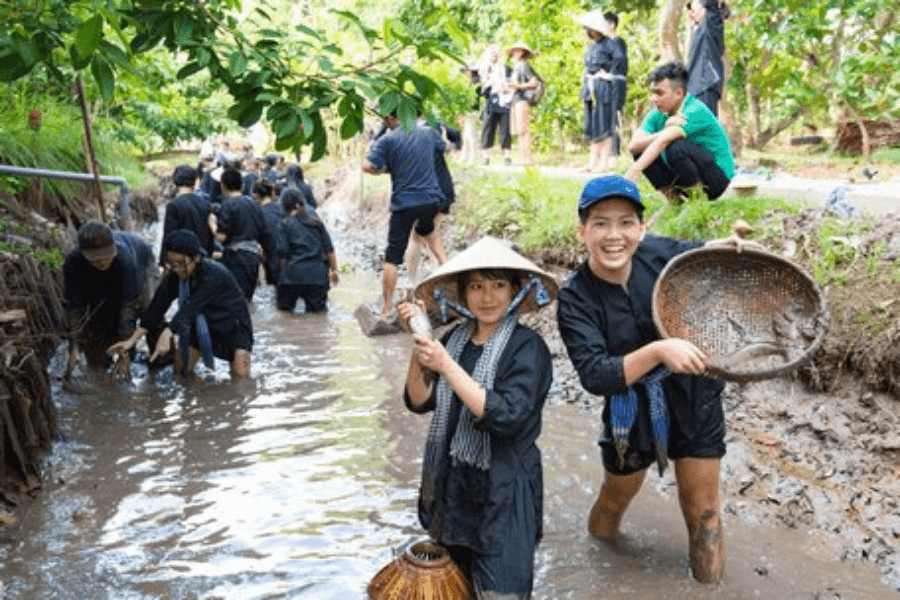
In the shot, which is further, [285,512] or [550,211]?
[550,211]

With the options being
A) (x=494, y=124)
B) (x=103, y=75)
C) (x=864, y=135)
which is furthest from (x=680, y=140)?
(x=494, y=124)

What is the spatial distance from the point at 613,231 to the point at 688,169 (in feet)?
11.5

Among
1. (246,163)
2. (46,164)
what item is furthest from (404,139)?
(246,163)

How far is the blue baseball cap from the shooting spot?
3.45 m

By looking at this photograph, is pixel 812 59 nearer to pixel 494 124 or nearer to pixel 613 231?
pixel 494 124

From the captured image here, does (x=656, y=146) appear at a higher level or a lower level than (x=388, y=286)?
higher

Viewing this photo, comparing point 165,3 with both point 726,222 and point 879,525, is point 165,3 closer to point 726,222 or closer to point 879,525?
point 879,525

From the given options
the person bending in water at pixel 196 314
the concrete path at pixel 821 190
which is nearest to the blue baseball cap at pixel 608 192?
the concrete path at pixel 821 190

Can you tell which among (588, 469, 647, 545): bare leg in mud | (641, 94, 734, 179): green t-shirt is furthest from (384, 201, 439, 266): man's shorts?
(588, 469, 647, 545): bare leg in mud

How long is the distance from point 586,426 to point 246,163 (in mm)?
12701

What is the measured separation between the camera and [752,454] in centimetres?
527

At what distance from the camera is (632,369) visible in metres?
3.35

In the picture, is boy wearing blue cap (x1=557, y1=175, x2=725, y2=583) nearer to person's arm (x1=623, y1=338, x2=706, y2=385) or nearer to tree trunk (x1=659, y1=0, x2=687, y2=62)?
person's arm (x1=623, y1=338, x2=706, y2=385)

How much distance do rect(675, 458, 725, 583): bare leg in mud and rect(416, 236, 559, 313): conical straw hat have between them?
0.94 meters
